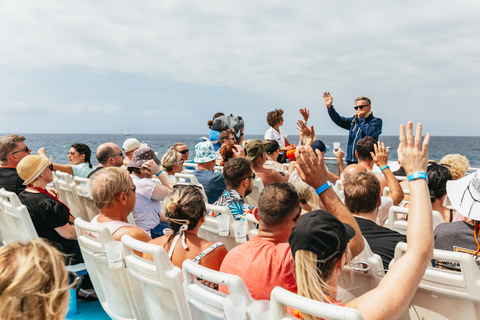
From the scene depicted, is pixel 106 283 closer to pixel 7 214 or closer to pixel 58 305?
pixel 58 305

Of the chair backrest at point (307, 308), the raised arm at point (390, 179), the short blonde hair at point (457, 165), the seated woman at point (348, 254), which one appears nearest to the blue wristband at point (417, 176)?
the seated woman at point (348, 254)

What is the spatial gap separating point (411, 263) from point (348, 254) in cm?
23

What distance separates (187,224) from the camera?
210cm

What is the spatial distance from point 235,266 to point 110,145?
3309 mm

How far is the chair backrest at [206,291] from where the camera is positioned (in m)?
1.33

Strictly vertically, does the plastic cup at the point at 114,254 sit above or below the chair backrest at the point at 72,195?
above

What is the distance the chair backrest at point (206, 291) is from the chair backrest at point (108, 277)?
2.18ft

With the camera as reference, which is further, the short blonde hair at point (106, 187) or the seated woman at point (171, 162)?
the seated woman at point (171, 162)

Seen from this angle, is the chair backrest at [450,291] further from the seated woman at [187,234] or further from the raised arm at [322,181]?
the seated woman at [187,234]

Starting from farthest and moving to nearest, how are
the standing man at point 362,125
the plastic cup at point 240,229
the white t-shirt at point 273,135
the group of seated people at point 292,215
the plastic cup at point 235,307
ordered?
the white t-shirt at point 273,135 < the standing man at point 362,125 < the plastic cup at point 240,229 < the plastic cup at point 235,307 < the group of seated people at point 292,215

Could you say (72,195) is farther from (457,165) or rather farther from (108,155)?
(457,165)

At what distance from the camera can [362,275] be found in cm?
161

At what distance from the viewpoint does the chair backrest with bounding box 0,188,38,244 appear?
273 cm

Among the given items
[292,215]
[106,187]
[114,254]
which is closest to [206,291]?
[292,215]
